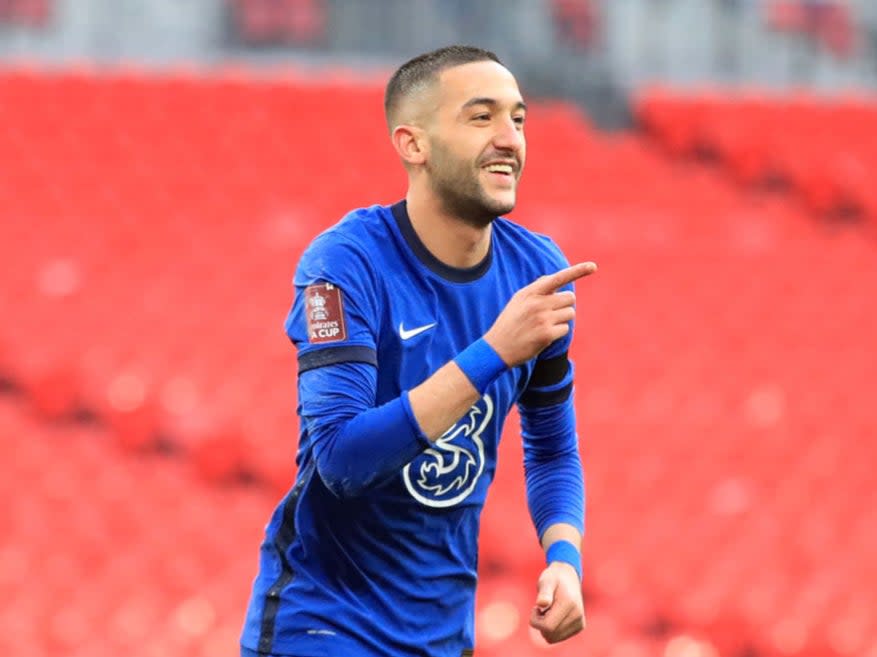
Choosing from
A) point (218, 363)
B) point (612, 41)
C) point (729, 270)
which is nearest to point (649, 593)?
point (218, 363)

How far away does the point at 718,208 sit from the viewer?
11164 mm

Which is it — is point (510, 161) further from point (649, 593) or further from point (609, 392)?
point (609, 392)

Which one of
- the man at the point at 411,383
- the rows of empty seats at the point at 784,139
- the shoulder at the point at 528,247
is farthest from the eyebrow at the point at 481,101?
the rows of empty seats at the point at 784,139

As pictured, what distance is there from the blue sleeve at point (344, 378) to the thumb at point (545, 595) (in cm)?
34

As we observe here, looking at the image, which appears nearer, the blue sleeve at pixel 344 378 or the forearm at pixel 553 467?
the blue sleeve at pixel 344 378

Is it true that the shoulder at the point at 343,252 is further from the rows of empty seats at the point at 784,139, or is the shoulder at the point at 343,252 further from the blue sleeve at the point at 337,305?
the rows of empty seats at the point at 784,139

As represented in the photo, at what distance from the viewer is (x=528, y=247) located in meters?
3.02

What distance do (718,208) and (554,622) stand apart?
873 cm

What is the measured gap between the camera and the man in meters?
2.70

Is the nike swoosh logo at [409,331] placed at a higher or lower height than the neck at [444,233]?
lower

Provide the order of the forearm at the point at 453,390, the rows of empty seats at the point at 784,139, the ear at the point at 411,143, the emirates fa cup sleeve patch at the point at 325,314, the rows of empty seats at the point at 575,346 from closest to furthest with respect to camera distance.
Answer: the forearm at the point at 453,390, the emirates fa cup sleeve patch at the point at 325,314, the ear at the point at 411,143, the rows of empty seats at the point at 575,346, the rows of empty seats at the point at 784,139

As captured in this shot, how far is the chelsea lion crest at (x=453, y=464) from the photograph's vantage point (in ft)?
9.17


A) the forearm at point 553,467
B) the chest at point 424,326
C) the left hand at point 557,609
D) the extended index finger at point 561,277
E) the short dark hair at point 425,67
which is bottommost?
the left hand at point 557,609

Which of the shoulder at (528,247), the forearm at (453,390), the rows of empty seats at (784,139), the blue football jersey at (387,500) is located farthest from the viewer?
the rows of empty seats at (784,139)
